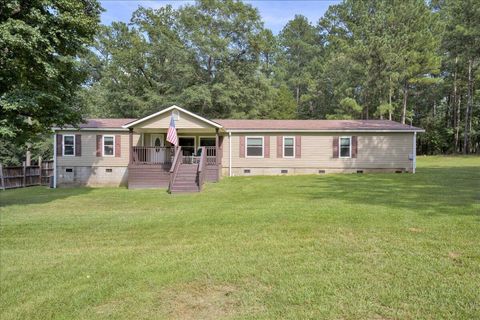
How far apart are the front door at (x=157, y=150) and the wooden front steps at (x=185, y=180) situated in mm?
3226

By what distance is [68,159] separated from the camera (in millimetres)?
18125

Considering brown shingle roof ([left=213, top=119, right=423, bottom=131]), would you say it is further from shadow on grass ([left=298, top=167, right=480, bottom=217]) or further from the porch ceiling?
shadow on grass ([left=298, top=167, right=480, bottom=217])

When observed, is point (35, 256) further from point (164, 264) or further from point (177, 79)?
point (177, 79)

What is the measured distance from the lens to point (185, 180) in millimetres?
13867

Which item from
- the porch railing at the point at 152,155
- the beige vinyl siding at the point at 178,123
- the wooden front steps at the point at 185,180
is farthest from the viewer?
the beige vinyl siding at the point at 178,123

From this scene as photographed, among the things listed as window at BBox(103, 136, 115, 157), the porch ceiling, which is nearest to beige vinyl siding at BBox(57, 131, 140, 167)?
window at BBox(103, 136, 115, 157)

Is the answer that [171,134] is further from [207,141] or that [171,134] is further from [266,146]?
[266,146]

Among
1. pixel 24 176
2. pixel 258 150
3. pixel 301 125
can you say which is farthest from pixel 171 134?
pixel 24 176

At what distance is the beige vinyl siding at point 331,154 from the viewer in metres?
18.0

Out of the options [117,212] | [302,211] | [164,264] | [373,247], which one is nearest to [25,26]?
[117,212]

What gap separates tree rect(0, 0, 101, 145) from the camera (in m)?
9.08

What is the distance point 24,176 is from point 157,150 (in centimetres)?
800

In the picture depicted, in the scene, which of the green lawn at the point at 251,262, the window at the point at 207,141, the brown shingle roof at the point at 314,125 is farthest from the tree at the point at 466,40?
the green lawn at the point at 251,262

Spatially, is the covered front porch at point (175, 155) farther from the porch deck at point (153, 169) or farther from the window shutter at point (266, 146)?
the window shutter at point (266, 146)
